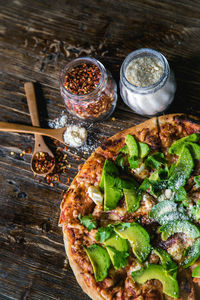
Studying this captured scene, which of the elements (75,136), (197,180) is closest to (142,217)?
(197,180)

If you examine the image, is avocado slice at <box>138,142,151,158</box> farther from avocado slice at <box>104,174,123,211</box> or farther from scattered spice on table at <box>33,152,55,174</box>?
scattered spice on table at <box>33,152,55,174</box>

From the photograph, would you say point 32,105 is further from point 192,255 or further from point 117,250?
point 192,255

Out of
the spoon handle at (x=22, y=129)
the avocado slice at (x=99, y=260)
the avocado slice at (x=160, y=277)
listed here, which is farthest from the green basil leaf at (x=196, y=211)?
the spoon handle at (x=22, y=129)

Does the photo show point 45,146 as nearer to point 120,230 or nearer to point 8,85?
point 8,85

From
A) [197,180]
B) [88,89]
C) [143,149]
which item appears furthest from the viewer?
[88,89]

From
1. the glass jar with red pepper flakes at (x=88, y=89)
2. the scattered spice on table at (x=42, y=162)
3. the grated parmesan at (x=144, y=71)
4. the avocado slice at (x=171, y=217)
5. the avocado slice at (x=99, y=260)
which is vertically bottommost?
the avocado slice at (x=99, y=260)

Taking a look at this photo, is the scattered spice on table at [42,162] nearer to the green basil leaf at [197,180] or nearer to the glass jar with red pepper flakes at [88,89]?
the glass jar with red pepper flakes at [88,89]

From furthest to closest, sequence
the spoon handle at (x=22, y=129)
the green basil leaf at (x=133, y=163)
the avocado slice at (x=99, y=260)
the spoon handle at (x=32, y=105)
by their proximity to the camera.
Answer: the spoon handle at (x=32, y=105)
the spoon handle at (x=22, y=129)
the green basil leaf at (x=133, y=163)
the avocado slice at (x=99, y=260)

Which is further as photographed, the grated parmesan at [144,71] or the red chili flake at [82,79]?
the red chili flake at [82,79]
